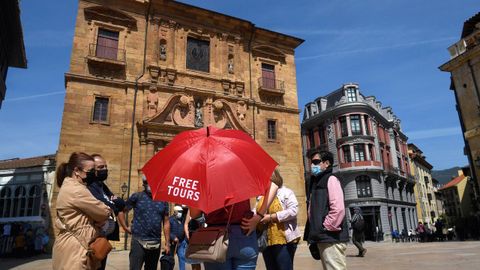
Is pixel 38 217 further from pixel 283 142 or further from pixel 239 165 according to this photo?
pixel 239 165

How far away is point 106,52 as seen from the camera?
58.5 feet

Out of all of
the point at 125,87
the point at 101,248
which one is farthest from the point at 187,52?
the point at 101,248

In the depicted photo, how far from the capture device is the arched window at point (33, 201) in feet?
80.8

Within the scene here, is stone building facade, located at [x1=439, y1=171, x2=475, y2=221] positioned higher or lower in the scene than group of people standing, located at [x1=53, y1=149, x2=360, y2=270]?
higher

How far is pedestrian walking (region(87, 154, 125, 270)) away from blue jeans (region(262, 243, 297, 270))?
1.87 metres

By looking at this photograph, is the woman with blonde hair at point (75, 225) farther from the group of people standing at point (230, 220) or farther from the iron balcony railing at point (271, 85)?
the iron balcony railing at point (271, 85)

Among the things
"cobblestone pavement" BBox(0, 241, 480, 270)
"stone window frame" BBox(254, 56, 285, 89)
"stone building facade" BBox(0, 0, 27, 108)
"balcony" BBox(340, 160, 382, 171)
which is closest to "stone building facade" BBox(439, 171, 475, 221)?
"balcony" BBox(340, 160, 382, 171)

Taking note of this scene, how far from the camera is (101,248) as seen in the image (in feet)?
9.63

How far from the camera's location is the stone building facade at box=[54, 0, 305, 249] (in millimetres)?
16547

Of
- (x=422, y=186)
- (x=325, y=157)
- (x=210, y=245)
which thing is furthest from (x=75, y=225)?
(x=422, y=186)

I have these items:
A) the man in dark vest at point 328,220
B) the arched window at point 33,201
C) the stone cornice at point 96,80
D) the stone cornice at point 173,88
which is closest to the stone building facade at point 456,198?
the stone cornice at point 173,88

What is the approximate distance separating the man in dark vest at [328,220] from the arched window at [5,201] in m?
28.4

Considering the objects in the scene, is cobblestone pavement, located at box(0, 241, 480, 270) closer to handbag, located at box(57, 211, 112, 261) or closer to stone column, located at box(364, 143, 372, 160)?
handbag, located at box(57, 211, 112, 261)

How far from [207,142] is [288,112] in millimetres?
20026
